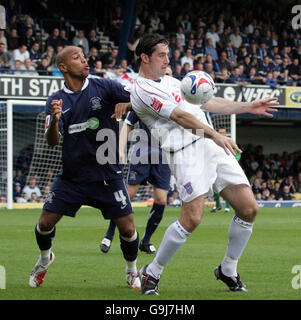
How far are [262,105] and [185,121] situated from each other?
92cm

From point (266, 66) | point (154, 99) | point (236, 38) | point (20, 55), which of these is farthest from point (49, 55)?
point (154, 99)

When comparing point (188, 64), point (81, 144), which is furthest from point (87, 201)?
point (188, 64)

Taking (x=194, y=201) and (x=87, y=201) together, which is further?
(x=87, y=201)

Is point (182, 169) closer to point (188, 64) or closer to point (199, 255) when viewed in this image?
point (199, 255)

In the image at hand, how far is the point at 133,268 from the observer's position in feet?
21.9

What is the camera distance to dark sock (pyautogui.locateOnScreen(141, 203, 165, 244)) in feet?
30.6

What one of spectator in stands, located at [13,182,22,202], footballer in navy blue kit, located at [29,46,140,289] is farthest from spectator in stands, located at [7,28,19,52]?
footballer in navy blue kit, located at [29,46,140,289]

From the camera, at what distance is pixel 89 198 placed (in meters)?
6.54

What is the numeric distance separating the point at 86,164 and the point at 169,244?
108 centimetres

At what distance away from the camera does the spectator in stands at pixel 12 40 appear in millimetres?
22266

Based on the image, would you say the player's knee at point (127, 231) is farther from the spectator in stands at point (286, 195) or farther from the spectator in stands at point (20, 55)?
the spectator in stands at point (286, 195)

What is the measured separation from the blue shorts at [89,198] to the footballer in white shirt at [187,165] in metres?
0.56

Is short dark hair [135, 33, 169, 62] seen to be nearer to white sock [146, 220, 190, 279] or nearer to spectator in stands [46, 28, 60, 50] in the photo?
white sock [146, 220, 190, 279]

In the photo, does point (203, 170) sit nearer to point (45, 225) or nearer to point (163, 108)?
point (163, 108)
